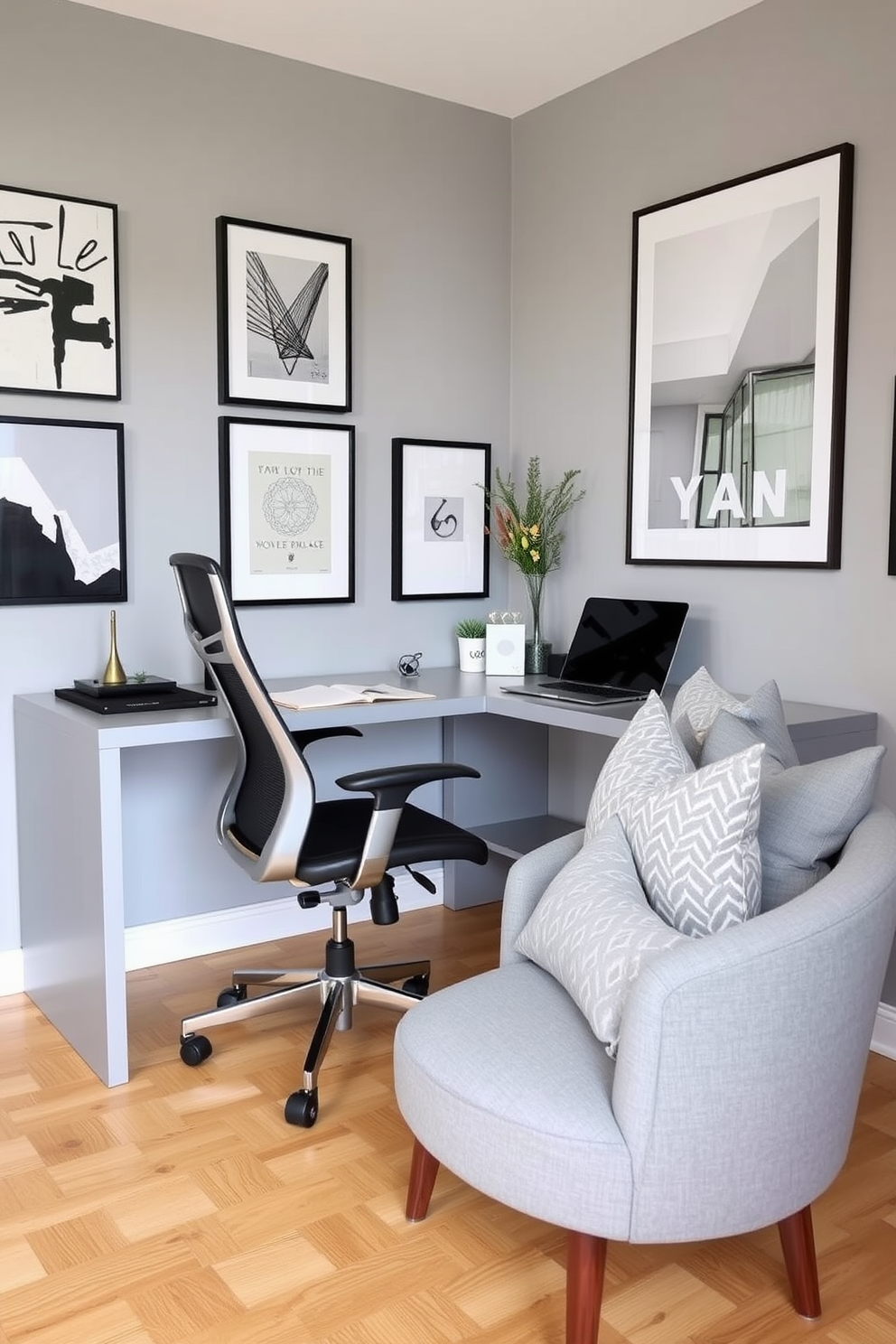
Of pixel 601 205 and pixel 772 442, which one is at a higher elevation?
pixel 601 205

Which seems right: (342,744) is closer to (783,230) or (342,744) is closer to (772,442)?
(772,442)

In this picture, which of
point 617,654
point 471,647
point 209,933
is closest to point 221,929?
point 209,933

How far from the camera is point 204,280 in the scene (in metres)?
3.11

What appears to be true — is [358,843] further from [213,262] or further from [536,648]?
[213,262]

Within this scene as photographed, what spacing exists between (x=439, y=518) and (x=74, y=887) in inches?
64.2

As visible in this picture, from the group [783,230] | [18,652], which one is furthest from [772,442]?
[18,652]

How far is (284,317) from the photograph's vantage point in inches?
127

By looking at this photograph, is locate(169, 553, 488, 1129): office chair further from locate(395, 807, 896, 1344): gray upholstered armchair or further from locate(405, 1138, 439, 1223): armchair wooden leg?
locate(395, 807, 896, 1344): gray upholstered armchair

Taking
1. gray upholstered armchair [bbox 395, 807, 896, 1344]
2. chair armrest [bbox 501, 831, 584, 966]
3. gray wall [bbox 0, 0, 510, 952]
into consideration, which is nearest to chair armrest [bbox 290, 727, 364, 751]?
gray wall [bbox 0, 0, 510, 952]

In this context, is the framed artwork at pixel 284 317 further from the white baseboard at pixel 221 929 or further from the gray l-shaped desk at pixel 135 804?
the white baseboard at pixel 221 929

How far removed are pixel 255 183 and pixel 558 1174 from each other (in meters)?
2.69

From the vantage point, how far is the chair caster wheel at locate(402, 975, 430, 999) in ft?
9.32

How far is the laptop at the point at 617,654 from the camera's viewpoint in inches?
120

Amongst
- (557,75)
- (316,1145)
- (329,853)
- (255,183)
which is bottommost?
(316,1145)
